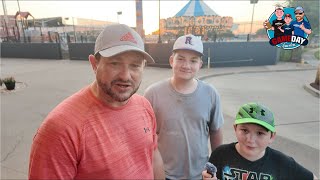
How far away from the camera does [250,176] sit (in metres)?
1.74

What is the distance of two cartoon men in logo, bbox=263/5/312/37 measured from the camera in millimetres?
5684

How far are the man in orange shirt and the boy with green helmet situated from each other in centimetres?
67

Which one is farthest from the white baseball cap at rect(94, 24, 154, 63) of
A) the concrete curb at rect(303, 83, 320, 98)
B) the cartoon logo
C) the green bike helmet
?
the concrete curb at rect(303, 83, 320, 98)

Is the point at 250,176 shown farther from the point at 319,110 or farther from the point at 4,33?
the point at 4,33

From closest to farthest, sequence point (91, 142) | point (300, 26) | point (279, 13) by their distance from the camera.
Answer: point (91, 142) → point (300, 26) → point (279, 13)

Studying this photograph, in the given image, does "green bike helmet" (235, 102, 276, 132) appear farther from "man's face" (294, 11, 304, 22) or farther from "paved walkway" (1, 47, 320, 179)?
"man's face" (294, 11, 304, 22)

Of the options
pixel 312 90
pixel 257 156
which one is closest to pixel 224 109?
pixel 312 90

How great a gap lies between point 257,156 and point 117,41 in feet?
4.23

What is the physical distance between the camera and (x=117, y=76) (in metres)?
1.41

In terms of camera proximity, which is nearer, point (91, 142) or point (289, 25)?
point (91, 142)

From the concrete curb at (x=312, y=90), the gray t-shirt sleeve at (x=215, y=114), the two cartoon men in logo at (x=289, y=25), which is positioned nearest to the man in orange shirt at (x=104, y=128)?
the gray t-shirt sleeve at (x=215, y=114)

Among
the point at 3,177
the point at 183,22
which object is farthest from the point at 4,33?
the point at 3,177

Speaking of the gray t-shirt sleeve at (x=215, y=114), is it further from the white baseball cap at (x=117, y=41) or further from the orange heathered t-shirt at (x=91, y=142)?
the white baseball cap at (x=117, y=41)

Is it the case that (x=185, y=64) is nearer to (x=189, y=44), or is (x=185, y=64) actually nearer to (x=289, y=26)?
(x=189, y=44)
